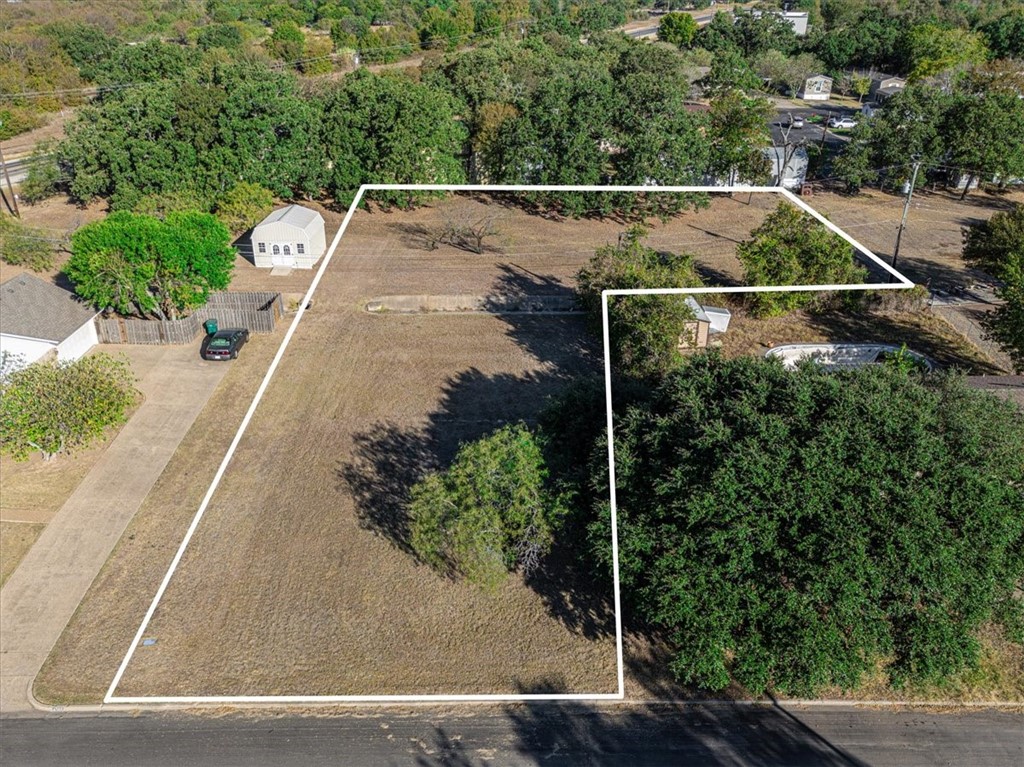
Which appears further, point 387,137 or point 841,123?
point 841,123

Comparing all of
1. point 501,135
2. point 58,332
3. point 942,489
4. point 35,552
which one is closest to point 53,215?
point 58,332

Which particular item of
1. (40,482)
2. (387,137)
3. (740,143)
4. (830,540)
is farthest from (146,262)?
(740,143)

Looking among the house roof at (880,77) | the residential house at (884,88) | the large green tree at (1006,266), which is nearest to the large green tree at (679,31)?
the house roof at (880,77)

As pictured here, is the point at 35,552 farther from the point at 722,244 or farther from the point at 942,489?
the point at 722,244

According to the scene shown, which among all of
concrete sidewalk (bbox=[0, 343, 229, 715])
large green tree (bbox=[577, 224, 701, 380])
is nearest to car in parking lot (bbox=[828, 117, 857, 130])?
large green tree (bbox=[577, 224, 701, 380])

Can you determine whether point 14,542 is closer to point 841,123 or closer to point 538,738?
point 538,738

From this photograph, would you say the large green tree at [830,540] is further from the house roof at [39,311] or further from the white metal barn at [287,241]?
the white metal barn at [287,241]
